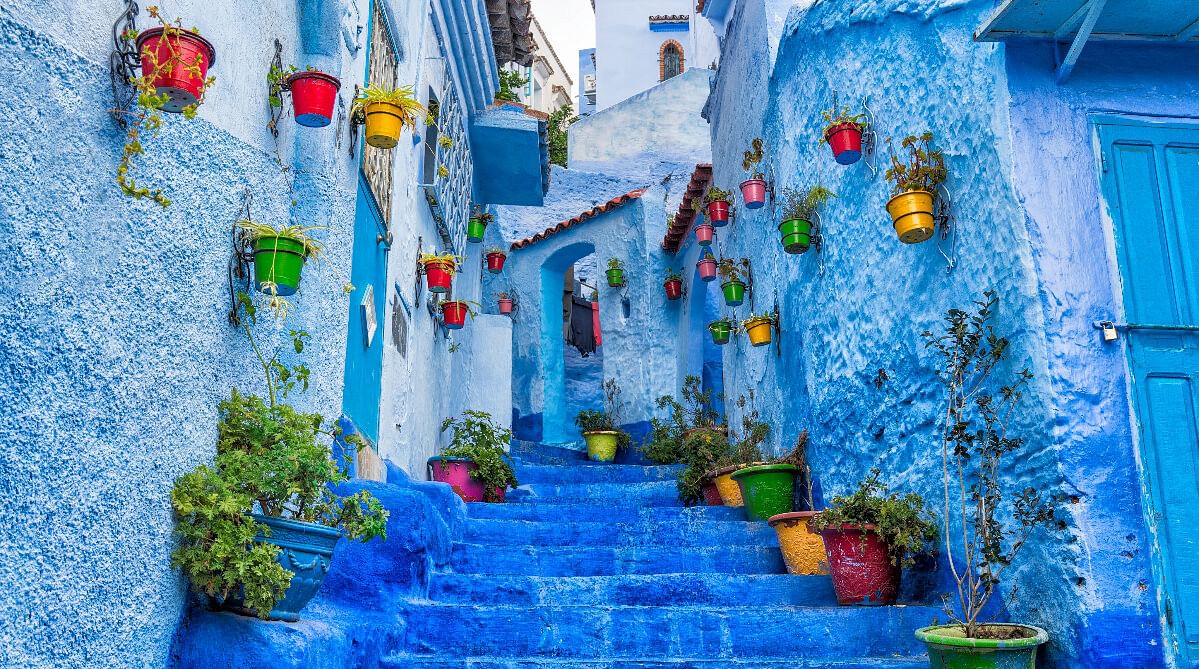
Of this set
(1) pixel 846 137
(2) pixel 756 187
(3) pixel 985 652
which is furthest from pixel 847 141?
(3) pixel 985 652

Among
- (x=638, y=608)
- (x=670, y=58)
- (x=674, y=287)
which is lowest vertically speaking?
(x=638, y=608)

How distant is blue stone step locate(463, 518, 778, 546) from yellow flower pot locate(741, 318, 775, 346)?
1.70 metres

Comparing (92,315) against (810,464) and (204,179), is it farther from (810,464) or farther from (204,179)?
(810,464)

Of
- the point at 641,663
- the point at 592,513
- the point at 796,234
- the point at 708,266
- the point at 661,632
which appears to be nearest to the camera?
the point at 641,663

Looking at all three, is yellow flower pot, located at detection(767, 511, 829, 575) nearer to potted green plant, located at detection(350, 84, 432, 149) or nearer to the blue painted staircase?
the blue painted staircase

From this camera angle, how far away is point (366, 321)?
6.32m

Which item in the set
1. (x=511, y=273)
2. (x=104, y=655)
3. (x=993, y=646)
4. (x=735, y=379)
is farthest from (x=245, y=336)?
(x=511, y=273)

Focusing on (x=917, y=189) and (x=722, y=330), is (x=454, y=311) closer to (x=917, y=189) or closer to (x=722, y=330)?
(x=722, y=330)

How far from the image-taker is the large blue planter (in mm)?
3469

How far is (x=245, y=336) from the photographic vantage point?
4004mm

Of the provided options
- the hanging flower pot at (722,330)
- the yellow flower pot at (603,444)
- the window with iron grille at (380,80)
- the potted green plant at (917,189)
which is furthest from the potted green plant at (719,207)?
the potted green plant at (917,189)

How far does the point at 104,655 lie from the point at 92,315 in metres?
1.00

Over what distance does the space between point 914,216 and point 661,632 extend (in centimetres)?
257

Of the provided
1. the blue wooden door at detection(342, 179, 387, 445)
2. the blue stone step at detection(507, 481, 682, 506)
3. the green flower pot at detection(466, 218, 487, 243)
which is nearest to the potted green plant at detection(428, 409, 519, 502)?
the blue stone step at detection(507, 481, 682, 506)
